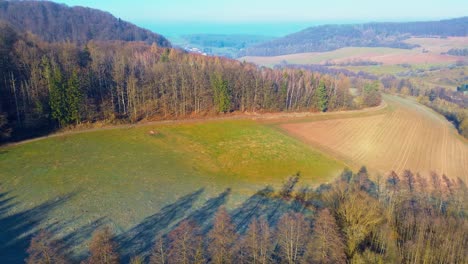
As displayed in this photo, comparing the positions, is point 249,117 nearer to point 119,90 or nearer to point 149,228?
point 119,90

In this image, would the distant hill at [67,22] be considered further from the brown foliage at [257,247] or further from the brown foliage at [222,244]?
the brown foliage at [257,247]

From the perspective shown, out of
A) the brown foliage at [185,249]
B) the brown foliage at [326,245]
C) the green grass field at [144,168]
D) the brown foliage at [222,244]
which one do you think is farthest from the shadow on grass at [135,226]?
the brown foliage at [326,245]

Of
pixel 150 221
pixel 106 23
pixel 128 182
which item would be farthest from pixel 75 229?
pixel 106 23

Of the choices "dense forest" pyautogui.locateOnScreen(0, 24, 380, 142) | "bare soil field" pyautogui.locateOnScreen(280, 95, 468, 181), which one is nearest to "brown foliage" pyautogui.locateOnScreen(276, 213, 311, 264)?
"bare soil field" pyautogui.locateOnScreen(280, 95, 468, 181)

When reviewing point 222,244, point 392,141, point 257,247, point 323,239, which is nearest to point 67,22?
point 392,141

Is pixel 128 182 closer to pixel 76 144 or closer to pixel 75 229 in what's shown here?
pixel 75 229
